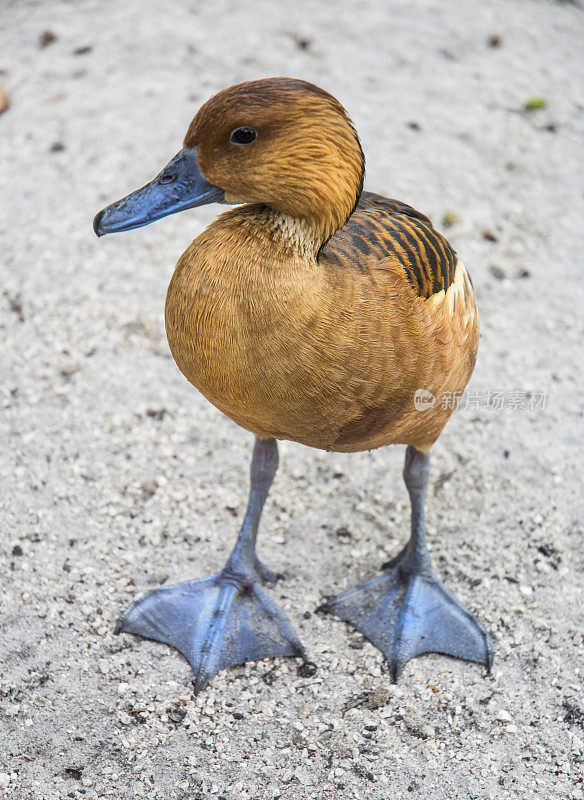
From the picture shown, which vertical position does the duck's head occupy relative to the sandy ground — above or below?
above

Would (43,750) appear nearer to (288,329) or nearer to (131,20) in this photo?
(288,329)

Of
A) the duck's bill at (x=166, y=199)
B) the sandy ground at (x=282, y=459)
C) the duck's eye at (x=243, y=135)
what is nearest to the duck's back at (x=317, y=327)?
the duck's bill at (x=166, y=199)

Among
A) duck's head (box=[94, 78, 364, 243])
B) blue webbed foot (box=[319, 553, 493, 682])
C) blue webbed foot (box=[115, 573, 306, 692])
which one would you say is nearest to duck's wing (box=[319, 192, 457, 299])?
duck's head (box=[94, 78, 364, 243])

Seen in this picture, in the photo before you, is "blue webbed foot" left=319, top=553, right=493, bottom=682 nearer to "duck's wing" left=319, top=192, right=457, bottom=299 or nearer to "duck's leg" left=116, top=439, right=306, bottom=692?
"duck's leg" left=116, top=439, right=306, bottom=692

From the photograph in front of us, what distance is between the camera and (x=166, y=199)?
86.8 inches

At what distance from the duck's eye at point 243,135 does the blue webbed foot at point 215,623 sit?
177cm

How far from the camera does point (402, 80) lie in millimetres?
6137

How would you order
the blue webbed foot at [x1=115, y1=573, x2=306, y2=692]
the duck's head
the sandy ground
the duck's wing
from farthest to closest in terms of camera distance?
the blue webbed foot at [x1=115, y1=573, x2=306, y2=692] → the sandy ground → the duck's wing → the duck's head

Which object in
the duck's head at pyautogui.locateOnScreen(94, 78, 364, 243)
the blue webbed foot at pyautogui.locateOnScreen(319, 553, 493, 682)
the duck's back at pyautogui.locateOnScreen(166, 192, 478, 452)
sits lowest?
the blue webbed foot at pyautogui.locateOnScreen(319, 553, 493, 682)

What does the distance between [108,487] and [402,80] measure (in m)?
4.30

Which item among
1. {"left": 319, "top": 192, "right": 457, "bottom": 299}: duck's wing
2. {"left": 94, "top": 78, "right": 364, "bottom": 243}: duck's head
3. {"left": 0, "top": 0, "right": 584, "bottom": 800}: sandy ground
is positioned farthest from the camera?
{"left": 0, "top": 0, "right": 584, "bottom": 800}: sandy ground

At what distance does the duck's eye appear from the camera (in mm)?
2055

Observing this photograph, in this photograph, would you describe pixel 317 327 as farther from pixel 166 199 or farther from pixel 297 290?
pixel 166 199

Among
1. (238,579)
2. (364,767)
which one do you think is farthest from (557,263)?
(364,767)
